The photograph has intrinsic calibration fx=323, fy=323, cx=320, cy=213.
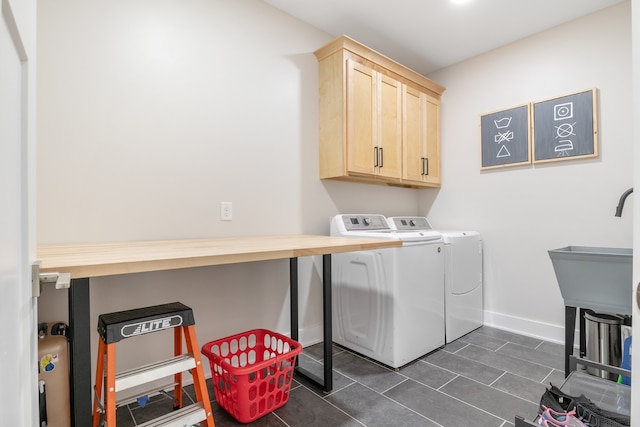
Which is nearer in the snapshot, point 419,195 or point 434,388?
point 434,388

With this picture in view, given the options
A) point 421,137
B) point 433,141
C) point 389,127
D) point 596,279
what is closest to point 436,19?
point 389,127

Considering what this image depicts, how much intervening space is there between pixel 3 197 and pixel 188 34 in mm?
1963

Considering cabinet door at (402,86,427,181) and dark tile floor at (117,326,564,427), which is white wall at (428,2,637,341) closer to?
cabinet door at (402,86,427,181)

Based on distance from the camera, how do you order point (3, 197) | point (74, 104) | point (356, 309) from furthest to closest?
point (356, 309), point (74, 104), point (3, 197)

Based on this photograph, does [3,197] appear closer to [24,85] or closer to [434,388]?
[24,85]

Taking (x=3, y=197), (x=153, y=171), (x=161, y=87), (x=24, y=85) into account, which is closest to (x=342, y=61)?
(x=161, y=87)

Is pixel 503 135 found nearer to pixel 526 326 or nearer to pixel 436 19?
pixel 436 19

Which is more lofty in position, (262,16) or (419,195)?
(262,16)

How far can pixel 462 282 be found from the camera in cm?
272

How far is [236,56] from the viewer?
2.22 m

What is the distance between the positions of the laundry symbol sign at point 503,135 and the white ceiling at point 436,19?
700 millimetres

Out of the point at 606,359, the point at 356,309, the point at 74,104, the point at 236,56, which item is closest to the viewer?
the point at 74,104

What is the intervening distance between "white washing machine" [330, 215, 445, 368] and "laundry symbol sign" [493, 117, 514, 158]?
1.08 m

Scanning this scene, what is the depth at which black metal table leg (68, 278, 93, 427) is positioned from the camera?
1.07 m
